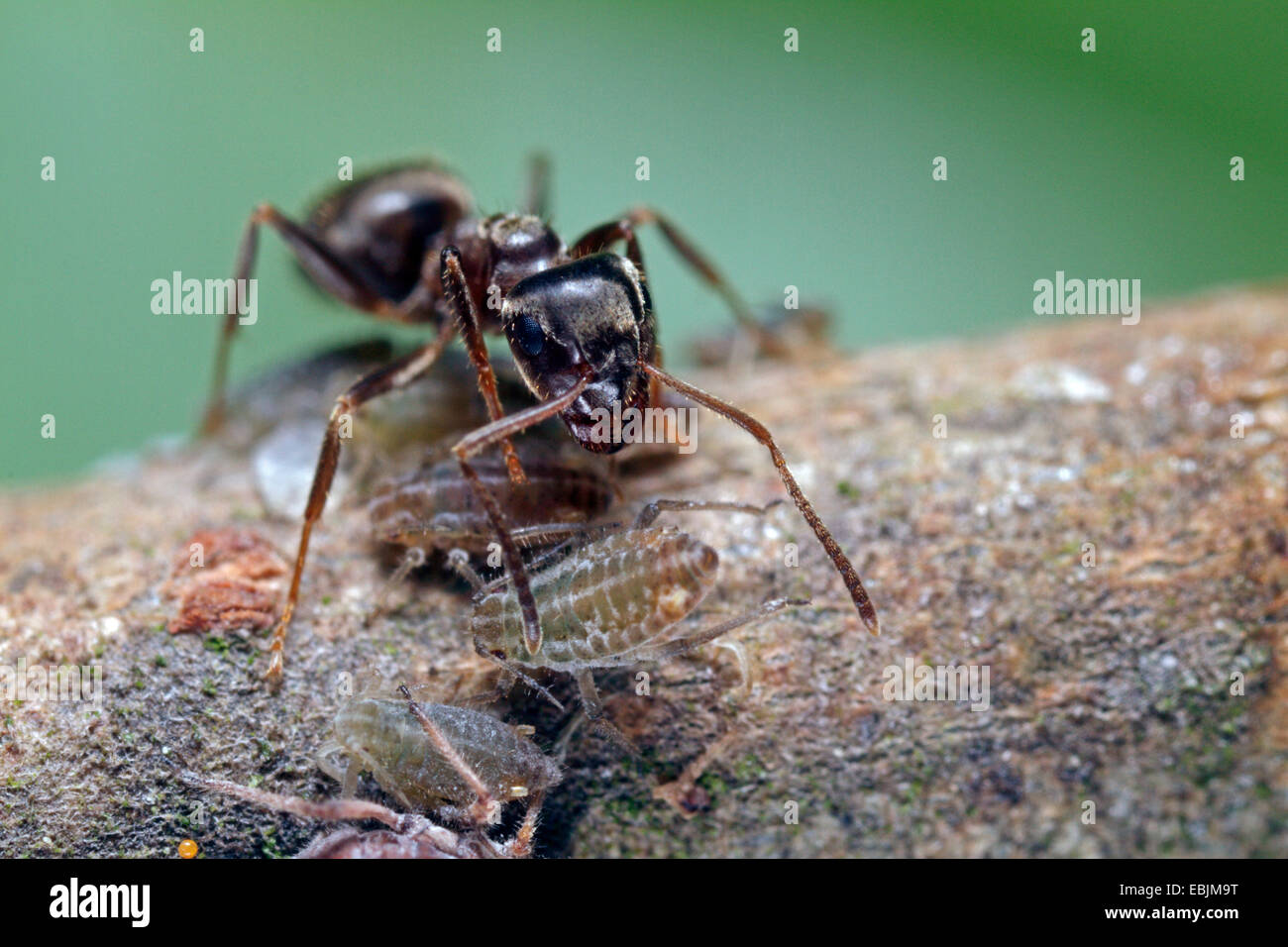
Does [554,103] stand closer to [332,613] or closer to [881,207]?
[881,207]

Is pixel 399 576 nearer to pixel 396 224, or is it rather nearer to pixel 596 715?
pixel 596 715

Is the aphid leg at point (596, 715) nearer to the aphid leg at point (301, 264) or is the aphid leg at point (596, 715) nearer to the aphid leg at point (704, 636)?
the aphid leg at point (704, 636)

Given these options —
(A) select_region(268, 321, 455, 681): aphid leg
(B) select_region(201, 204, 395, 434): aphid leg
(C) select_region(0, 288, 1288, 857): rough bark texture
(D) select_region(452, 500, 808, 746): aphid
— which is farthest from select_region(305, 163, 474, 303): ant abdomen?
(D) select_region(452, 500, 808, 746): aphid

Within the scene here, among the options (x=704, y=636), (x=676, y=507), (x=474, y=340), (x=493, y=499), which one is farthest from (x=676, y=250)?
(x=704, y=636)

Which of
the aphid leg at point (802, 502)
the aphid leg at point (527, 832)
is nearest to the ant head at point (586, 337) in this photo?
the aphid leg at point (802, 502)

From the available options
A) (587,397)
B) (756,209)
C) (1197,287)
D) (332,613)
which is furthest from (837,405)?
(1197,287)

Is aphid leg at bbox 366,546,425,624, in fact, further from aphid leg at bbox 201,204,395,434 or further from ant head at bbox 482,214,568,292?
aphid leg at bbox 201,204,395,434
